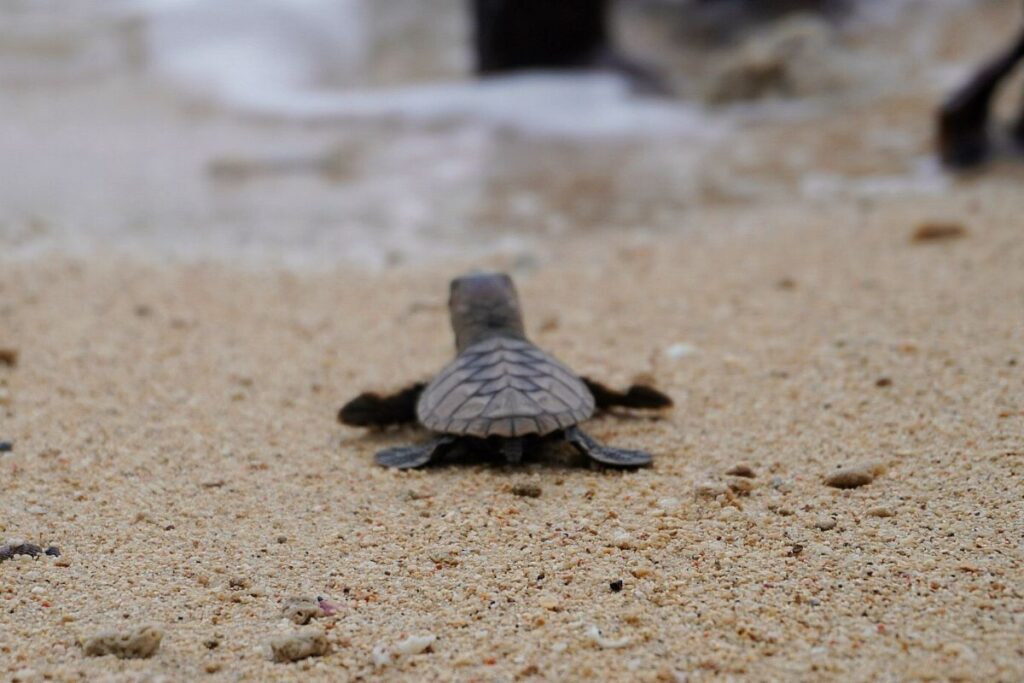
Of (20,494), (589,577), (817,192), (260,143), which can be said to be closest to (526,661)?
(589,577)

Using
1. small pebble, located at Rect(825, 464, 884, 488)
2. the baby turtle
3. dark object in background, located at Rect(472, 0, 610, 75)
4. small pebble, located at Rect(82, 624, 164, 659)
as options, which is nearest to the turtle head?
the baby turtle

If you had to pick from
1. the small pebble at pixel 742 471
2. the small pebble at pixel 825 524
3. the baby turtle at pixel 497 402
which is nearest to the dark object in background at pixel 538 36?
the baby turtle at pixel 497 402

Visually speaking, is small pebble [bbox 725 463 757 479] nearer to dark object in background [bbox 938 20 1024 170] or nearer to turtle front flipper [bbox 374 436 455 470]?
turtle front flipper [bbox 374 436 455 470]

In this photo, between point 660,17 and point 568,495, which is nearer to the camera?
point 568,495

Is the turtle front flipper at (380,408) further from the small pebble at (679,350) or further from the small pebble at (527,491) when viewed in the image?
the small pebble at (679,350)

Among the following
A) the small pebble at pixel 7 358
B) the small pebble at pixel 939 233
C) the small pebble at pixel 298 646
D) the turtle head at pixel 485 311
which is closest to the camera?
the small pebble at pixel 298 646

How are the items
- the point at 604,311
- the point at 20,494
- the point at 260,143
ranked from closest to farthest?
the point at 20,494
the point at 604,311
the point at 260,143

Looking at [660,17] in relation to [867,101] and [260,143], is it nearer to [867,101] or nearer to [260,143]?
[867,101]
